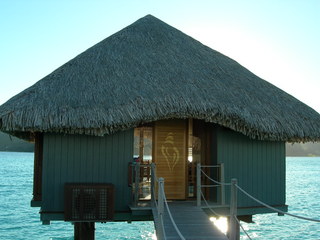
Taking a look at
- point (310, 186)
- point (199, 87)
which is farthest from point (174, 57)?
point (310, 186)

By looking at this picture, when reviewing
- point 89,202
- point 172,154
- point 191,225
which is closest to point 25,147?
point 172,154

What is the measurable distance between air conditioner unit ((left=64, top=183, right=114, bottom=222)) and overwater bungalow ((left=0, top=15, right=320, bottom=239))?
0.07 ft

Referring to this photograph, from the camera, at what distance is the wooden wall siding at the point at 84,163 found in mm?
8992

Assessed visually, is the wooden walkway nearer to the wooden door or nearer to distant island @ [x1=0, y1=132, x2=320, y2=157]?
the wooden door

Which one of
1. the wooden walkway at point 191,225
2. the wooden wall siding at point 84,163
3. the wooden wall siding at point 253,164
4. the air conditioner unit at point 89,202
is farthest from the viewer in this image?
the wooden wall siding at point 253,164

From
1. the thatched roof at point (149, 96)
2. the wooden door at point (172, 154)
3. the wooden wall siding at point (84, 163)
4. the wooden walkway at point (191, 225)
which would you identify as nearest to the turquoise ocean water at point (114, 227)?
the wooden door at point (172, 154)

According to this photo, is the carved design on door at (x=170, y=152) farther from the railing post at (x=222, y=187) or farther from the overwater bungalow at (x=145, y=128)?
the railing post at (x=222, y=187)

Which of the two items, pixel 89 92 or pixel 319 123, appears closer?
pixel 89 92

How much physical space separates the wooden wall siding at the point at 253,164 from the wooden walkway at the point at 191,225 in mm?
1486

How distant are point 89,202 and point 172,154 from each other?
108 inches

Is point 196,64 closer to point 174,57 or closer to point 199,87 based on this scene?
point 174,57

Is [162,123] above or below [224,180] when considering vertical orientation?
above

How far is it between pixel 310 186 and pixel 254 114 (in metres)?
42.2

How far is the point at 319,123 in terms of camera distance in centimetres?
1056
